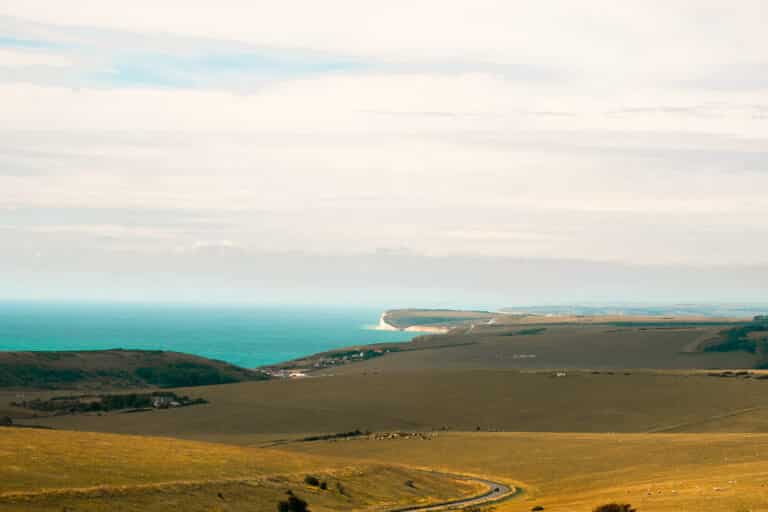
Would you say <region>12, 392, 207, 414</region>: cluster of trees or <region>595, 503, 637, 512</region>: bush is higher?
<region>12, 392, 207, 414</region>: cluster of trees

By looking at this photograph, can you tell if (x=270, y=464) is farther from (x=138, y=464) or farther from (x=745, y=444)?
(x=745, y=444)

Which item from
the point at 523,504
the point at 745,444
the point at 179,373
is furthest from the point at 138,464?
the point at 179,373

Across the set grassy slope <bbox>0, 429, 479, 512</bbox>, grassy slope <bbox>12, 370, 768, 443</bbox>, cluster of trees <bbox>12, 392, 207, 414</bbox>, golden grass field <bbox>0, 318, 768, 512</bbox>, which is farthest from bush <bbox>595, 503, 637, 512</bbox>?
cluster of trees <bbox>12, 392, 207, 414</bbox>

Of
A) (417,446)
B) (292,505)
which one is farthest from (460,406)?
(292,505)

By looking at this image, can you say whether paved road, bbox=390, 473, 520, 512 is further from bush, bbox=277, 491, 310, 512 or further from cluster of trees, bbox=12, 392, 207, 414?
cluster of trees, bbox=12, 392, 207, 414

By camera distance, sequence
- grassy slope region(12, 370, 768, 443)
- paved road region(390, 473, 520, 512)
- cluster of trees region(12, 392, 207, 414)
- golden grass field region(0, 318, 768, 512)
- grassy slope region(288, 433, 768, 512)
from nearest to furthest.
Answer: grassy slope region(288, 433, 768, 512) < golden grass field region(0, 318, 768, 512) < paved road region(390, 473, 520, 512) < grassy slope region(12, 370, 768, 443) < cluster of trees region(12, 392, 207, 414)

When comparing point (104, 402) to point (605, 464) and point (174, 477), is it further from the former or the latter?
point (174, 477)
